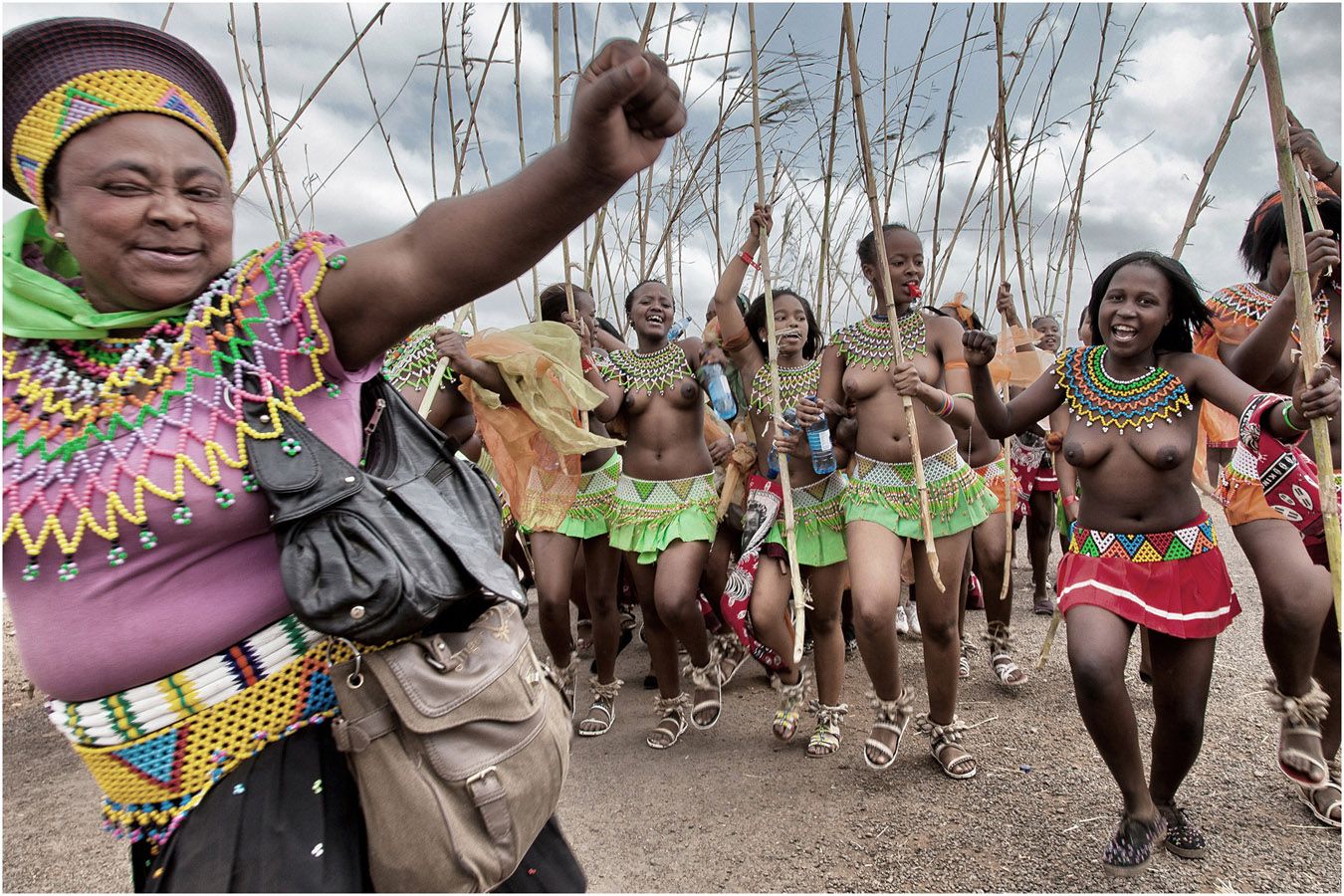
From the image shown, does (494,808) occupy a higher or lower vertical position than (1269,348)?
lower

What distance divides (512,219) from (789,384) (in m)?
3.19

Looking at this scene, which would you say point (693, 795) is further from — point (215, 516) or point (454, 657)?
point (215, 516)

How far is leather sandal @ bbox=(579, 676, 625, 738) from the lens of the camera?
4137mm

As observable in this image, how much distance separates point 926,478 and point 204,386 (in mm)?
3031

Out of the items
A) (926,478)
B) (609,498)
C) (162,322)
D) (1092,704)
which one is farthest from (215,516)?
(609,498)

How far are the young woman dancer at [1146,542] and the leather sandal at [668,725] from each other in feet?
6.09

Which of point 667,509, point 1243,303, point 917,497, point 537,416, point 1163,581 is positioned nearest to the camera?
point 1163,581

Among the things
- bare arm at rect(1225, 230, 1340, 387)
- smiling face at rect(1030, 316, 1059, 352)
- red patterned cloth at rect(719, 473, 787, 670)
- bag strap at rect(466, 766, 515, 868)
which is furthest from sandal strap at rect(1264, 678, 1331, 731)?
smiling face at rect(1030, 316, 1059, 352)

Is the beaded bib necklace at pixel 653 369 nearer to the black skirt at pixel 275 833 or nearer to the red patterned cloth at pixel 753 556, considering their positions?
the red patterned cloth at pixel 753 556

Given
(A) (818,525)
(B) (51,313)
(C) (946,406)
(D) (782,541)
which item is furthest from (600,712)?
(B) (51,313)

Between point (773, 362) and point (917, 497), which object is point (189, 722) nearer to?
point (773, 362)

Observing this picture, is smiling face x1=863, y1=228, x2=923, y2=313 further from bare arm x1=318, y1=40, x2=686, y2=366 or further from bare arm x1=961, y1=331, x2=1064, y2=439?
bare arm x1=318, y1=40, x2=686, y2=366

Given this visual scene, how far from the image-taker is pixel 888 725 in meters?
3.52

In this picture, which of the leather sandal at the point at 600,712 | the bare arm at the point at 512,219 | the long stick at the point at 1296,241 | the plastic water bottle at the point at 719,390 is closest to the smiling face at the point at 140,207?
the bare arm at the point at 512,219
